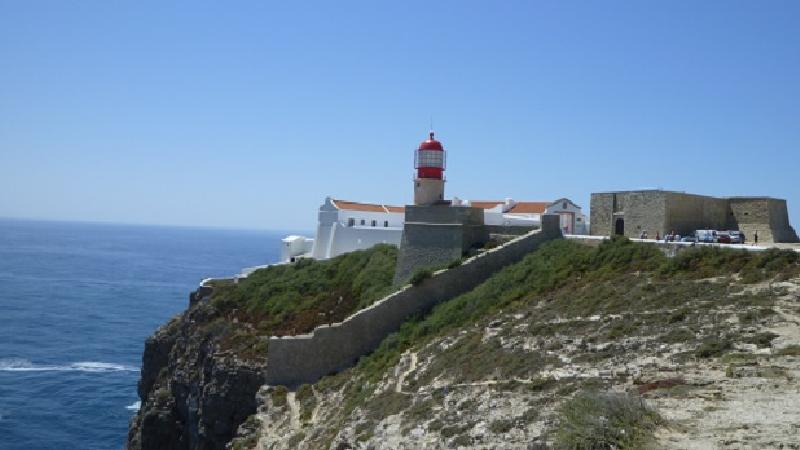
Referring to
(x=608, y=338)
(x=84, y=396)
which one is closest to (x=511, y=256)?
(x=608, y=338)

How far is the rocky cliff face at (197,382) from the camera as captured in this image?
94.1ft

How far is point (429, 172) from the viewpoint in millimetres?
33125

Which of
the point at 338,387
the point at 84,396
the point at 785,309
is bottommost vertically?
the point at 84,396

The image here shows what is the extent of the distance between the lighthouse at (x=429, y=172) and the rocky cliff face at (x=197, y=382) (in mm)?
10889

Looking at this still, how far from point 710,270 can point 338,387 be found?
44.6 feet

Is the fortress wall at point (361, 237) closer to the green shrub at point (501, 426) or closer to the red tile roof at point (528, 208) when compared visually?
the red tile roof at point (528, 208)

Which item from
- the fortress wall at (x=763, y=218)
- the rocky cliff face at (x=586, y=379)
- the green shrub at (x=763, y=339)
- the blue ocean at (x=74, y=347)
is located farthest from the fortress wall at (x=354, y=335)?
the blue ocean at (x=74, y=347)

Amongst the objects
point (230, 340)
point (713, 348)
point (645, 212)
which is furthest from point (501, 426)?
point (230, 340)

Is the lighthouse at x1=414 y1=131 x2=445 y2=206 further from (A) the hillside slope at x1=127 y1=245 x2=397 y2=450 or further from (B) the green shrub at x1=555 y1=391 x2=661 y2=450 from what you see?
(B) the green shrub at x1=555 y1=391 x2=661 y2=450

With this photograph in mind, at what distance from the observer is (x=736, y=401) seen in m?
11.9

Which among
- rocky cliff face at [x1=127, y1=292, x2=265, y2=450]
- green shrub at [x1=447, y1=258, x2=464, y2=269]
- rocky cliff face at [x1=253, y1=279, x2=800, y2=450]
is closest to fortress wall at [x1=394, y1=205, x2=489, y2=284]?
green shrub at [x1=447, y1=258, x2=464, y2=269]

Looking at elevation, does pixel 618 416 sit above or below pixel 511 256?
below

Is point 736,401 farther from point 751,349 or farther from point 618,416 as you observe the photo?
point 751,349

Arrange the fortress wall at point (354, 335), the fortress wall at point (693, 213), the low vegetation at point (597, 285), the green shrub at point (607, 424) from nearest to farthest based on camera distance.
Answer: the green shrub at point (607, 424)
the low vegetation at point (597, 285)
the fortress wall at point (354, 335)
the fortress wall at point (693, 213)
